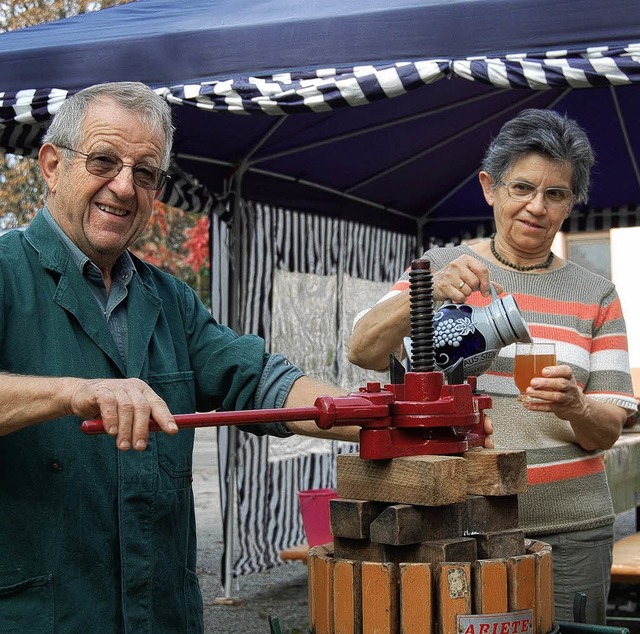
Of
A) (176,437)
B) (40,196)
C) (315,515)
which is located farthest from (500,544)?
(40,196)

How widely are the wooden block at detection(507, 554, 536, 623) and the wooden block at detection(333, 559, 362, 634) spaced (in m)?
0.29

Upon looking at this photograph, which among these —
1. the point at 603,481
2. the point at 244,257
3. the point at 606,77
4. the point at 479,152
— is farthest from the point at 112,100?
the point at 479,152

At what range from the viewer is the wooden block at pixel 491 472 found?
2.06 meters

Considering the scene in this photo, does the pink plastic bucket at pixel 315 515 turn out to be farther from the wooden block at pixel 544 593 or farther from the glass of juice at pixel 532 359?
the wooden block at pixel 544 593

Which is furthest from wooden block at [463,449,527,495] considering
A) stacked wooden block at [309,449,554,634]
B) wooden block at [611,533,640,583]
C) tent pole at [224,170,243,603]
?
tent pole at [224,170,243,603]

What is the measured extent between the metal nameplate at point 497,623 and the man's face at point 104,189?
1.16 m

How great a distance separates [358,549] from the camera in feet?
6.66

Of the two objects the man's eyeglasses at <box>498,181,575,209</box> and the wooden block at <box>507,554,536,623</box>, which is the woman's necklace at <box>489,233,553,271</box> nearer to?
the man's eyeglasses at <box>498,181,575,209</box>

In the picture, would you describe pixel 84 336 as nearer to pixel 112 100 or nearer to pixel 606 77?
pixel 112 100

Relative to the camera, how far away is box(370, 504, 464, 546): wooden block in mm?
1911

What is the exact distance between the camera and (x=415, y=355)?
2041 mm

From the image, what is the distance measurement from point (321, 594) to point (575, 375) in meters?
1.31

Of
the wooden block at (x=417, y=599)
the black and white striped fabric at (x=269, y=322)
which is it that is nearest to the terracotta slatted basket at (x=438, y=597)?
the wooden block at (x=417, y=599)

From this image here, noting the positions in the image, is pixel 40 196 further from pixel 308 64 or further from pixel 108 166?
pixel 108 166
